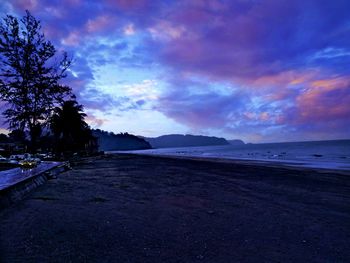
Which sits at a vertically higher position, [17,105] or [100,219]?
[17,105]

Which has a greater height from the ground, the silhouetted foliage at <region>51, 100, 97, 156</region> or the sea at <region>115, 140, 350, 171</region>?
the silhouetted foliage at <region>51, 100, 97, 156</region>

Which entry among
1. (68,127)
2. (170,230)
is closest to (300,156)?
(68,127)

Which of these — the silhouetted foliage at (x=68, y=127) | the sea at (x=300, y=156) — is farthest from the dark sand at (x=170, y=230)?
the silhouetted foliage at (x=68, y=127)

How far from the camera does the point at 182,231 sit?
18.5ft

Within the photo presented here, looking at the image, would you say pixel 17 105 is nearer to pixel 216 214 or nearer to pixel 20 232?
pixel 20 232

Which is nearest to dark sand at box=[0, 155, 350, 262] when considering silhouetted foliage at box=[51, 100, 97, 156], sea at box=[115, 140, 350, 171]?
sea at box=[115, 140, 350, 171]

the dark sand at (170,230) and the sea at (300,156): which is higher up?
the sea at (300,156)

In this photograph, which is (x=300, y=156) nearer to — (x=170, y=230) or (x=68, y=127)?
(x=68, y=127)

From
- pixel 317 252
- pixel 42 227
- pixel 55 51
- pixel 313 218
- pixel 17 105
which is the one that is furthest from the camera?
pixel 55 51

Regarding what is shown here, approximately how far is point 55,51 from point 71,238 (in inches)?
501

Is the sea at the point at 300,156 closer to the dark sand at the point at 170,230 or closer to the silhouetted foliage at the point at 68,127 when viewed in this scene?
the dark sand at the point at 170,230

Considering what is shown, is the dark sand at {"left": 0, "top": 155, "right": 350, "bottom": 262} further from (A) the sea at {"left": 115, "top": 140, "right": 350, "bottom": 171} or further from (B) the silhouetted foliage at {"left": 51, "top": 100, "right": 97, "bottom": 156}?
(B) the silhouetted foliage at {"left": 51, "top": 100, "right": 97, "bottom": 156}

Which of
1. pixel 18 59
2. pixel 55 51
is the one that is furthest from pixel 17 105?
pixel 55 51

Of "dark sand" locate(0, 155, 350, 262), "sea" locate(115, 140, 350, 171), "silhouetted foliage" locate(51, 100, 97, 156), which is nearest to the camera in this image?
"dark sand" locate(0, 155, 350, 262)
